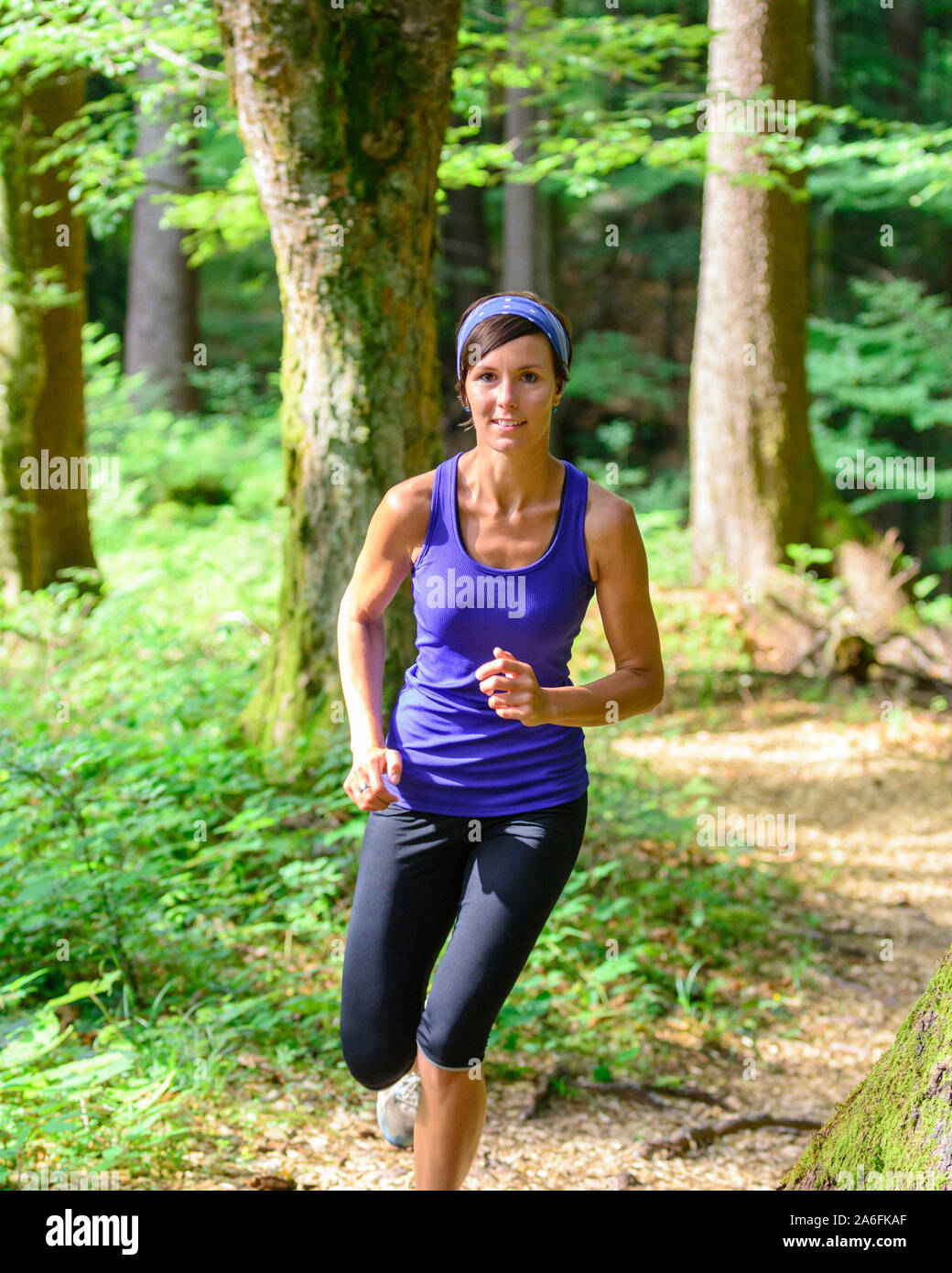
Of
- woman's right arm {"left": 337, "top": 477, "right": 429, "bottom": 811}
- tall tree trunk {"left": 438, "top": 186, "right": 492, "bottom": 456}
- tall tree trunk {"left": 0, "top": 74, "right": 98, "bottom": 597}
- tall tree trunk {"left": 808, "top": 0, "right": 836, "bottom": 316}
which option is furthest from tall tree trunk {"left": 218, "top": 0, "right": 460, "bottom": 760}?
tall tree trunk {"left": 808, "top": 0, "right": 836, "bottom": 316}

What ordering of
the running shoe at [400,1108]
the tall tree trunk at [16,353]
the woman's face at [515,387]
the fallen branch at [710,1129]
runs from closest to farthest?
the woman's face at [515,387] < the running shoe at [400,1108] < the fallen branch at [710,1129] < the tall tree trunk at [16,353]

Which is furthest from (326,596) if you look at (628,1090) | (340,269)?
(628,1090)

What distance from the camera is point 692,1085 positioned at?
4203mm

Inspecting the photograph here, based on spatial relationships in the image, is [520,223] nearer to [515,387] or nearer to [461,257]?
[461,257]

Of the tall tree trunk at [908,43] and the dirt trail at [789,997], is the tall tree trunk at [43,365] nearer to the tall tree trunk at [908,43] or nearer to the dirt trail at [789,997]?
the dirt trail at [789,997]

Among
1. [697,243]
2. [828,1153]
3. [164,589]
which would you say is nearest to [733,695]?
[164,589]

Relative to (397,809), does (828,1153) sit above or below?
below

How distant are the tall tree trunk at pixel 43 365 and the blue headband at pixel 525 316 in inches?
272

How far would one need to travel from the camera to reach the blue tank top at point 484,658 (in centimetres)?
268

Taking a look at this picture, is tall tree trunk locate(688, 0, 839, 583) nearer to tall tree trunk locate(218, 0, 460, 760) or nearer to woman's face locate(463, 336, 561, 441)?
tall tree trunk locate(218, 0, 460, 760)

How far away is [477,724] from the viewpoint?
2723mm

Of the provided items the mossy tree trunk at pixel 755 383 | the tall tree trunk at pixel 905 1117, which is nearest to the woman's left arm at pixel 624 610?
the tall tree trunk at pixel 905 1117
